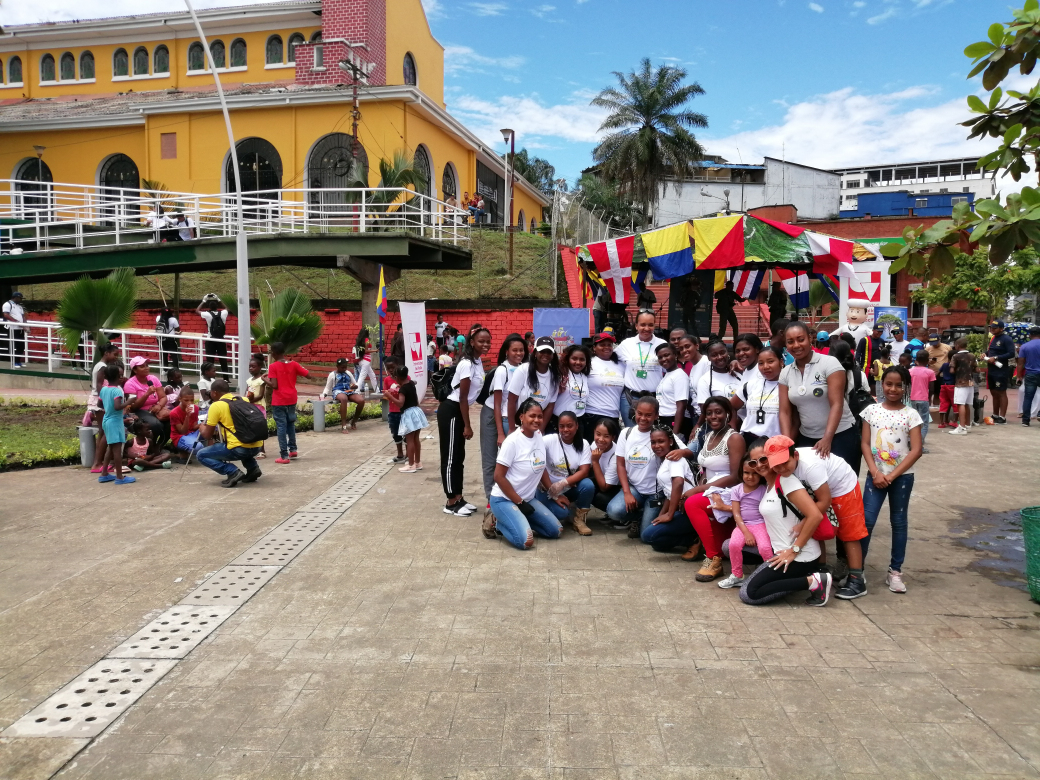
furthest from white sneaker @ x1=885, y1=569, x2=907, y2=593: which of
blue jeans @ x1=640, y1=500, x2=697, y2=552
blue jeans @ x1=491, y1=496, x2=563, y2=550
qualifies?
blue jeans @ x1=491, y1=496, x2=563, y2=550

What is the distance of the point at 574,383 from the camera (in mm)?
7418

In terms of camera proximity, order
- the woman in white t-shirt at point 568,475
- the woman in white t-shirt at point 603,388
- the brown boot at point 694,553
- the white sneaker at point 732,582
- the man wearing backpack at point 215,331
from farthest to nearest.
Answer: the man wearing backpack at point 215,331
the woman in white t-shirt at point 603,388
the woman in white t-shirt at point 568,475
the brown boot at point 694,553
the white sneaker at point 732,582

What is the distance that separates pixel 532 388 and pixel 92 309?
958 centimetres

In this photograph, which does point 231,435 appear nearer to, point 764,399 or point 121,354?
point 764,399

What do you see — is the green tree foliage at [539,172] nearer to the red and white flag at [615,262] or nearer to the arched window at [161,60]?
the arched window at [161,60]

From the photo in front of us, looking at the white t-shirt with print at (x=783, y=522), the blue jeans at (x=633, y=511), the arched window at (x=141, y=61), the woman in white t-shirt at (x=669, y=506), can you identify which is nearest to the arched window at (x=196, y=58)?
the arched window at (x=141, y=61)

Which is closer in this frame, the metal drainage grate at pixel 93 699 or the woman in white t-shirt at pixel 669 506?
the metal drainage grate at pixel 93 699

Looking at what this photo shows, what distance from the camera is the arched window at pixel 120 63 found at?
106ft

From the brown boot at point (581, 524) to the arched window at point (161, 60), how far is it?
104ft

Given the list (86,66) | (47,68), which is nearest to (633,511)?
(86,66)

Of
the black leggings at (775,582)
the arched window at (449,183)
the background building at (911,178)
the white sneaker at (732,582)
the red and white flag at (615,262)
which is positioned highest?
the background building at (911,178)

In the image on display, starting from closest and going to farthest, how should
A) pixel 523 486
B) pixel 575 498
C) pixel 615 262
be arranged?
pixel 523 486 → pixel 575 498 → pixel 615 262

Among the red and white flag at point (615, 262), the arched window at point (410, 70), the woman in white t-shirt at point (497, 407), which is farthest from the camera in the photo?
the arched window at point (410, 70)

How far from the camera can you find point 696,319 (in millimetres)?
13305
